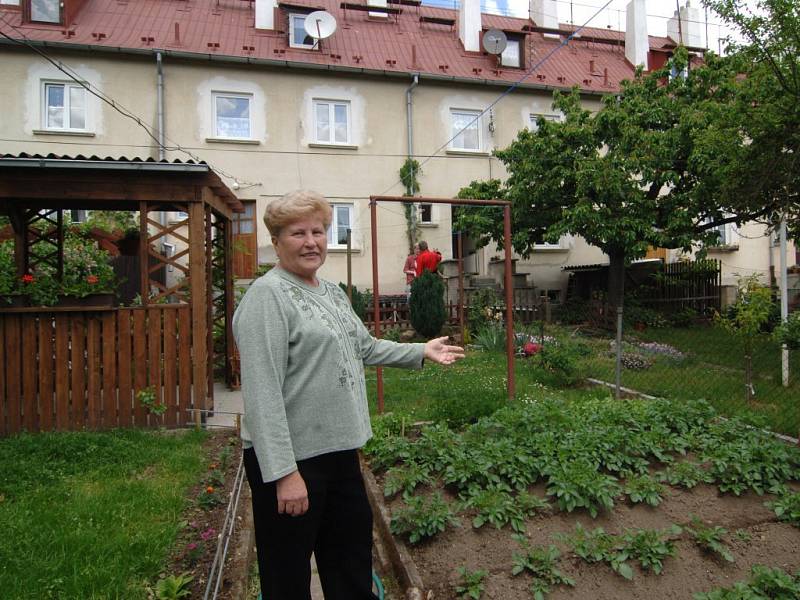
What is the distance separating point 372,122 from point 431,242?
3.74m

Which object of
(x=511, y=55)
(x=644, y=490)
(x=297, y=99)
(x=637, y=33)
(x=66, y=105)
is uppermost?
(x=637, y=33)

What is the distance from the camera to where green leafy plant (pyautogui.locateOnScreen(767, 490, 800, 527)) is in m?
3.16

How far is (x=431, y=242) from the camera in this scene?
15953 millimetres

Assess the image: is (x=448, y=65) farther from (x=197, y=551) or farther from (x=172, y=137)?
(x=197, y=551)

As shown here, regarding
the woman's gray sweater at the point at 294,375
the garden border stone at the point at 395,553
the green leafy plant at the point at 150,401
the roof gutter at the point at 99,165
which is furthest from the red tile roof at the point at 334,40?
the woman's gray sweater at the point at 294,375

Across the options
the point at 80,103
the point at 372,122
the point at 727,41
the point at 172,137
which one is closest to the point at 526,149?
the point at 372,122

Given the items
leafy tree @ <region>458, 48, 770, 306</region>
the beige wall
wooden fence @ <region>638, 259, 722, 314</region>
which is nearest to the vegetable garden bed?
leafy tree @ <region>458, 48, 770, 306</region>

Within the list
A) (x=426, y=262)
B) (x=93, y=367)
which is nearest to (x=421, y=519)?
(x=93, y=367)

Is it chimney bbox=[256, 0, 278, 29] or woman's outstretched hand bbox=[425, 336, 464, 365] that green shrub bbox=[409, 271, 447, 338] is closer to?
woman's outstretched hand bbox=[425, 336, 464, 365]

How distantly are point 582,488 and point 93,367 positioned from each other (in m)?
4.62

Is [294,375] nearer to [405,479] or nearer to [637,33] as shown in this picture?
[405,479]

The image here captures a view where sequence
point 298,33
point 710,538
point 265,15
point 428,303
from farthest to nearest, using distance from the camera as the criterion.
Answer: point 265,15 → point 298,33 → point 428,303 → point 710,538

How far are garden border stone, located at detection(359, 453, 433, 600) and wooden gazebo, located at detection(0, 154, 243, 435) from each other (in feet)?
9.04

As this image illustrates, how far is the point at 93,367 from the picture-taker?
17.7 feet
